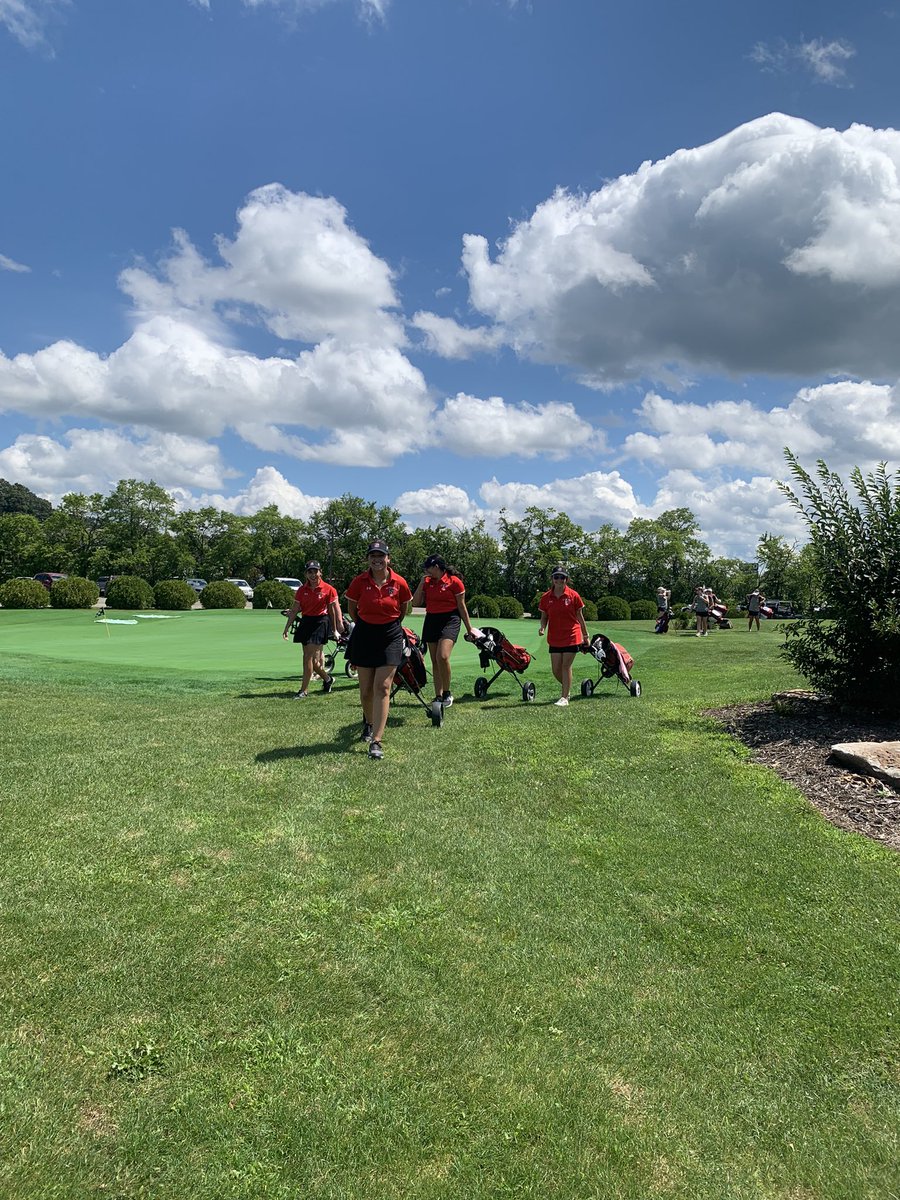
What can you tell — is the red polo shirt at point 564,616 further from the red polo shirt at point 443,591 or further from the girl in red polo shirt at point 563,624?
the red polo shirt at point 443,591

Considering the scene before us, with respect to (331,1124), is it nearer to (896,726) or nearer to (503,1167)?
(503,1167)

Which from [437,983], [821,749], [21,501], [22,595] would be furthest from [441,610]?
[21,501]

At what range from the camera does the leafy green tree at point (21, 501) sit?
112 metres

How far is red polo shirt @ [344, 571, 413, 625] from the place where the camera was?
6.77 meters

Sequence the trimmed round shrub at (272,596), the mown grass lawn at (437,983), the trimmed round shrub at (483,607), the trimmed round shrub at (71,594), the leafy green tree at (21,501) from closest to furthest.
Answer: the mown grass lawn at (437,983) → the trimmed round shrub at (71,594) → the trimmed round shrub at (483,607) → the trimmed round shrub at (272,596) → the leafy green tree at (21,501)

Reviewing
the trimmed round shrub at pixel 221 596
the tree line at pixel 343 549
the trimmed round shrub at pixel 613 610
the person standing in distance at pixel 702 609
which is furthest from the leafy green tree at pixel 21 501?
the person standing in distance at pixel 702 609

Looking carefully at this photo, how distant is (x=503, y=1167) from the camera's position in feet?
7.04

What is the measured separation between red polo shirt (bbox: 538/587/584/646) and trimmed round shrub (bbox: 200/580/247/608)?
1325 inches

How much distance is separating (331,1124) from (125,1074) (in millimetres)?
759

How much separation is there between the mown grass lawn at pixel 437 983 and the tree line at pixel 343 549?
4964cm

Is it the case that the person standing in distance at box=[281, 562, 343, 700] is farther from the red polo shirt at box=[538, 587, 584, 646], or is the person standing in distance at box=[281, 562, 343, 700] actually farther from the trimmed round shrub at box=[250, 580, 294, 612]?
the trimmed round shrub at box=[250, 580, 294, 612]

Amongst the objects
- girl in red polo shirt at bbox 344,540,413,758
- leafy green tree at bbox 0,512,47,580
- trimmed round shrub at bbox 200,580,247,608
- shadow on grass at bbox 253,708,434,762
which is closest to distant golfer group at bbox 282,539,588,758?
girl in red polo shirt at bbox 344,540,413,758

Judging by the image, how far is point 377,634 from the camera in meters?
6.75

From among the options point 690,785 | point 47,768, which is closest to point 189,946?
point 47,768
